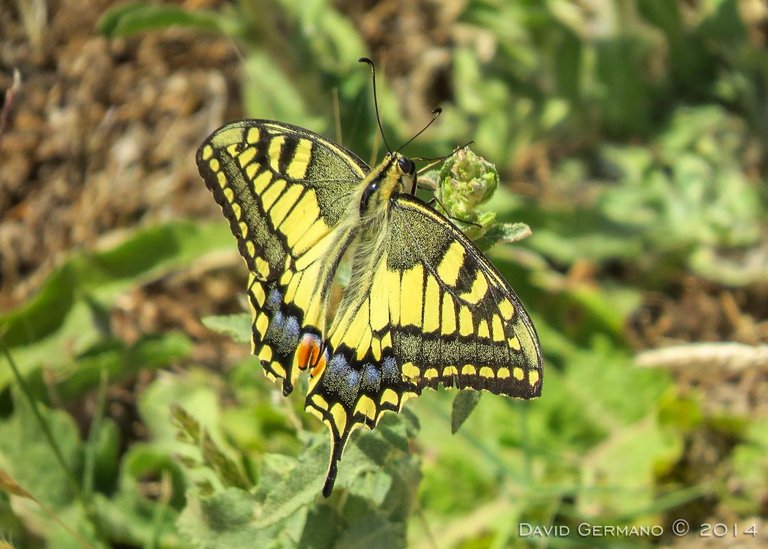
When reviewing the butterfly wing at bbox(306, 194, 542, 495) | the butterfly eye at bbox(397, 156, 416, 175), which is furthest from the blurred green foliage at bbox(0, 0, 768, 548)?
the butterfly eye at bbox(397, 156, 416, 175)

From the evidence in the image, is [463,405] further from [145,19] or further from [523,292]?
[145,19]

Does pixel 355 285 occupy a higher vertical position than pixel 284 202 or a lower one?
lower

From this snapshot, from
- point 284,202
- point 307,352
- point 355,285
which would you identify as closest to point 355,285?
point 355,285

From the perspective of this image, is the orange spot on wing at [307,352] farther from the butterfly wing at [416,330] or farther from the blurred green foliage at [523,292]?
the blurred green foliage at [523,292]

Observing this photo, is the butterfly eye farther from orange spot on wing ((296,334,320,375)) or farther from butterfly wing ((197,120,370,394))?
orange spot on wing ((296,334,320,375))

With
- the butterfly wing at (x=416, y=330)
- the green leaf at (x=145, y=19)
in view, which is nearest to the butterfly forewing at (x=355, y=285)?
the butterfly wing at (x=416, y=330)

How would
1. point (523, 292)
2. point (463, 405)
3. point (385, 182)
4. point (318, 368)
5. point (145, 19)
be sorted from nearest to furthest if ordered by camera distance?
point (463, 405) < point (318, 368) < point (385, 182) < point (145, 19) < point (523, 292)
